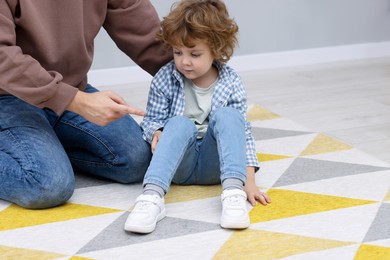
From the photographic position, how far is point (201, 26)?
149 centimetres

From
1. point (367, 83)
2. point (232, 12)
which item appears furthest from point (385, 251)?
point (232, 12)

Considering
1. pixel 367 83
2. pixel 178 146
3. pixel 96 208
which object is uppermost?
pixel 178 146

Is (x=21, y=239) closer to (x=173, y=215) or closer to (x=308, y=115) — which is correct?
(x=173, y=215)

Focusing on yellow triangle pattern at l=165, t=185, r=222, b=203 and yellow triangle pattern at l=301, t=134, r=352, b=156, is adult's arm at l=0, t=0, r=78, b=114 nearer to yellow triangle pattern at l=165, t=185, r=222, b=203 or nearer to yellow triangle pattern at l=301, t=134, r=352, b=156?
yellow triangle pattern at l=165, t=185, r=222, b=203

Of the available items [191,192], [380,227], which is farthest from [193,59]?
[380,227]

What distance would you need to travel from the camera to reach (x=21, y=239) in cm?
132

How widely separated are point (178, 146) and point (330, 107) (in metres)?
1.11

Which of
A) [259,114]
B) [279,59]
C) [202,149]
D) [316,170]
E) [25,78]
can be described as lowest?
[279,59]

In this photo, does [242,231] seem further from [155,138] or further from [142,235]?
[155,138]

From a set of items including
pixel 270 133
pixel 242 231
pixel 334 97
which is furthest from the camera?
pixel 334 97

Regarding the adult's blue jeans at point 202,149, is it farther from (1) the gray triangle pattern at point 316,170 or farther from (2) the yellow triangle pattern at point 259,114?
(2) the yellow triangle pattern at point 259,114

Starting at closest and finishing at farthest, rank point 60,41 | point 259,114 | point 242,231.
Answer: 1. point 242,231
2. point 60,41
3. point 259,114

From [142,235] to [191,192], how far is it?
27 cm

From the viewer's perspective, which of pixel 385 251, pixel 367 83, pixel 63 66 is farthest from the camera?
pixel 367 83
